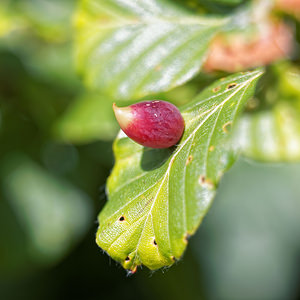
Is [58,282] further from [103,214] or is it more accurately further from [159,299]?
[103,214]

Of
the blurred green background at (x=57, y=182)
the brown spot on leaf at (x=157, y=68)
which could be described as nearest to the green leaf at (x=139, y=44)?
the brown spot on leaf at (x=157, y=68)

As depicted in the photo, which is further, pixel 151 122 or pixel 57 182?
pixel 57 182

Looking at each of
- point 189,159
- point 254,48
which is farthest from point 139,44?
point 189,159

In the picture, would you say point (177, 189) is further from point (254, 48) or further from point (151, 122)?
point (254, 48)

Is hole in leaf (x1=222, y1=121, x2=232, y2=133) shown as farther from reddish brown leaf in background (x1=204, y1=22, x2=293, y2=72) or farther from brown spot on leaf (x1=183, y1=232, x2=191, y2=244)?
reddish brown leaf in background (x1=204, y1=22, x2=293, y2=72)

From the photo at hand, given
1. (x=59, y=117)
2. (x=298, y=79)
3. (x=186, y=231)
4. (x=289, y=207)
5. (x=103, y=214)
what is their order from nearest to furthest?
(x=186, y=231)
(x=103, y=214)
(x=298, y=79)
(x=59, y=117)
(x=289, y=207)

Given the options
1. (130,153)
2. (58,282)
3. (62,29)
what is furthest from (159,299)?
(130,153)
